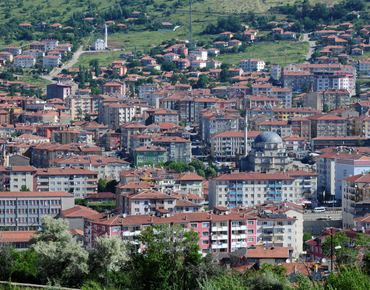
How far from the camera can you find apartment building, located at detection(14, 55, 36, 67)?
131525mm

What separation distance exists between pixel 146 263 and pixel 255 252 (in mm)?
12398

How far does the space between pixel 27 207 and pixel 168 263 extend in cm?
3341

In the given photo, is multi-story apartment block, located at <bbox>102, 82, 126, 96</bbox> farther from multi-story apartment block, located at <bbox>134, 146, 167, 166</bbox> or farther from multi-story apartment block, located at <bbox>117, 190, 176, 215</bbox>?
multi-story apartment block, located at <bbox>117, 190, 176, 215</bbox>

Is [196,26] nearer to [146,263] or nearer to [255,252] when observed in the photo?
[255,252]

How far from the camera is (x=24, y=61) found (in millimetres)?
132000

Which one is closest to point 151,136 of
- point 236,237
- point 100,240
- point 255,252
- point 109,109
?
point 109,109

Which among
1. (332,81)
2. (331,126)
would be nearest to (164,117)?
(331,126)

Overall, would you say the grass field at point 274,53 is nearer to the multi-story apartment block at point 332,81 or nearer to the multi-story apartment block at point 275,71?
the multi-story apartment block at point 275,71

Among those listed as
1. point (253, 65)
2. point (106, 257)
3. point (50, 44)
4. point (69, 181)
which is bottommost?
point (69, 181)

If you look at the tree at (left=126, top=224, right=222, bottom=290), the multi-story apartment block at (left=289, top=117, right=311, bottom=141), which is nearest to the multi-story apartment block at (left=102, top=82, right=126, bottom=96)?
the multi-story apartment block at (left=289, top=117, right=311, bottom=141)

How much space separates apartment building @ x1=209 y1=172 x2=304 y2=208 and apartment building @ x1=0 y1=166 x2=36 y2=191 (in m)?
14.9

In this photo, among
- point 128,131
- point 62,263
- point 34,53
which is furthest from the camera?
point 34,53

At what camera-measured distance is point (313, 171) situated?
254ft

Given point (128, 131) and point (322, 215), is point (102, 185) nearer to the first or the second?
point (322, 215)
